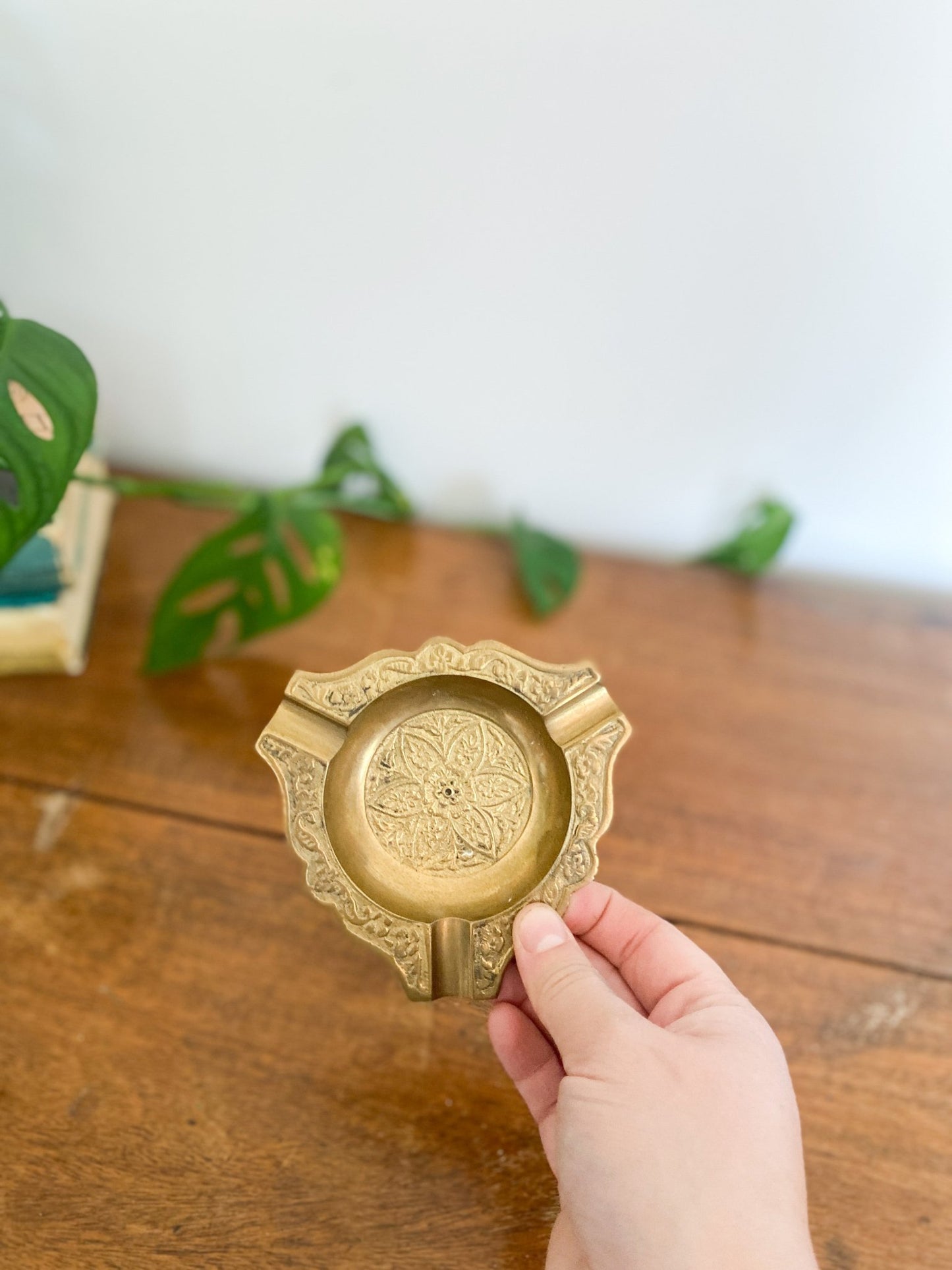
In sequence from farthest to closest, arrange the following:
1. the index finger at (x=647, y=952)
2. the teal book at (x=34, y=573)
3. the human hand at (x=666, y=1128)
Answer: the teal book at (x=34, y=573), the index finger at (x=647, y=952), the human hand at (x=666, y=1128)

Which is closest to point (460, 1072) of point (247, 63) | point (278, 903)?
point (278, 903)

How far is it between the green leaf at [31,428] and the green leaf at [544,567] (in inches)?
21.0

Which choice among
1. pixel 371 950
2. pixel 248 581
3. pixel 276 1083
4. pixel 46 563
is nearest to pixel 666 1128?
pixel 371 950

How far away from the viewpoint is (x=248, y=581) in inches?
34.4

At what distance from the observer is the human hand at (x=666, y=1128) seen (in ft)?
1.79

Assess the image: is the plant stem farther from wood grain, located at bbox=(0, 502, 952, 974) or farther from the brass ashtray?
the brass ashtray

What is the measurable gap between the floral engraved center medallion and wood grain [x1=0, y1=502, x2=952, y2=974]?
0.25m

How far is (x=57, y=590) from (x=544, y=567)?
519 mm

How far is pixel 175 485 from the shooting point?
94 cm

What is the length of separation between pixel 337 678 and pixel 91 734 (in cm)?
40

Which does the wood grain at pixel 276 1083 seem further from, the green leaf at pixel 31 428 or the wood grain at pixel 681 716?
the green leaf at pixel 31 428

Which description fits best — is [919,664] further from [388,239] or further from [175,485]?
[175,485]

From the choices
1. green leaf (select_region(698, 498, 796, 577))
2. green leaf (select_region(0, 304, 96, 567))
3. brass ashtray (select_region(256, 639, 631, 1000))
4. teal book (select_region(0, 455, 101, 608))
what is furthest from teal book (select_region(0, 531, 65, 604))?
green leaf (select_region(698, 498, 796, 577))

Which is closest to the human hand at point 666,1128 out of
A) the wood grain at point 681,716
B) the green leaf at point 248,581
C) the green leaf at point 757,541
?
the wood grain at point 681,716
